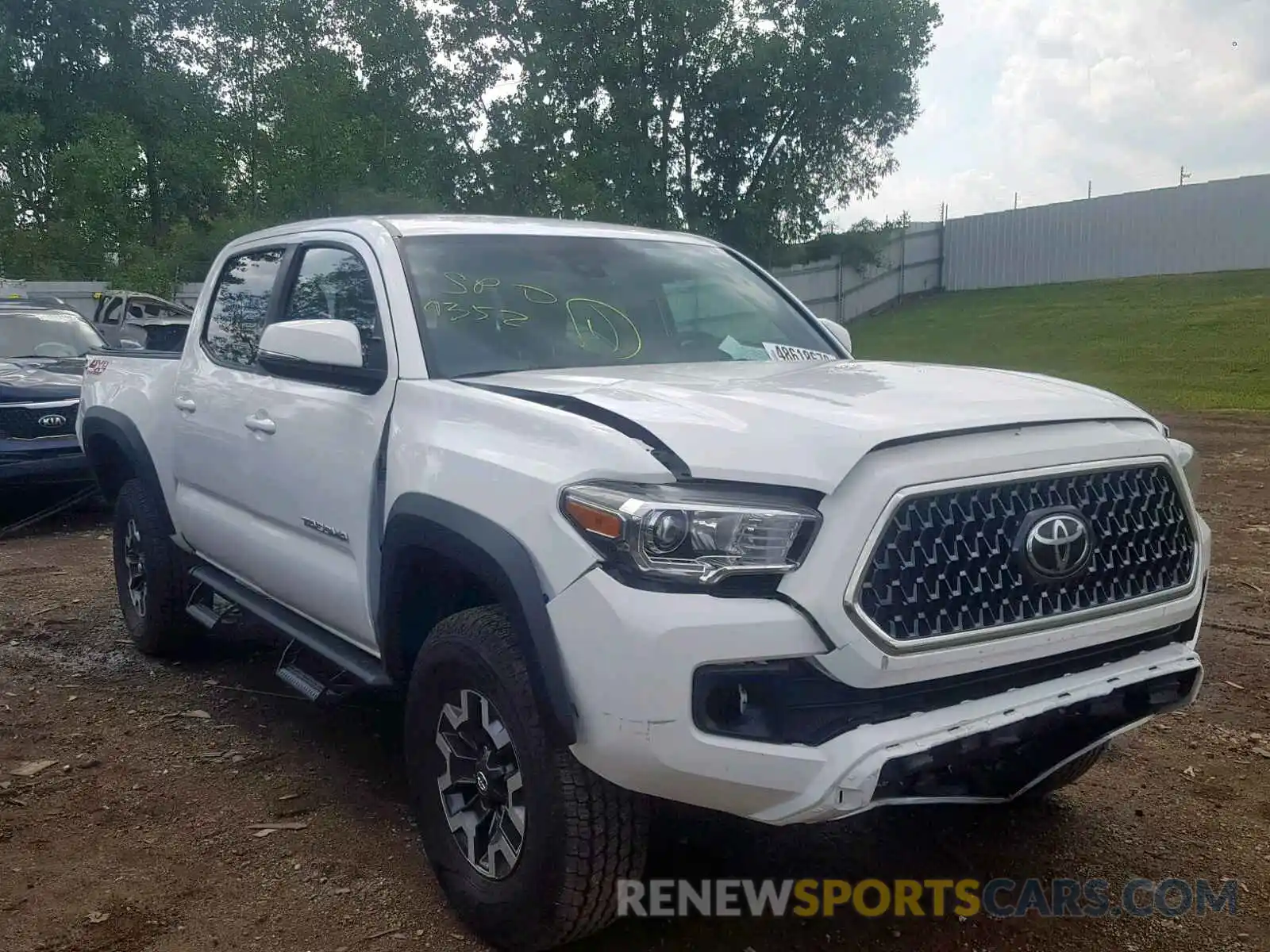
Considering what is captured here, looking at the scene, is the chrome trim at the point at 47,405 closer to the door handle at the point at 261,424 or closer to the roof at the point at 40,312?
the roof at the point at 40,312

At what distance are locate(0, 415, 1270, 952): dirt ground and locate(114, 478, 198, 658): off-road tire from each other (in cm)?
21

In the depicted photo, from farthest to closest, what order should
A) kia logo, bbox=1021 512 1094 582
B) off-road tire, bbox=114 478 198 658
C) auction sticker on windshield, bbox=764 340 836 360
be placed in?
1. off-road tire, bbox=114 478 198 658
2. auction sticker on windshield, bbox=764 340 836 360
3. kia logo, bbox=1021 512 1094 582

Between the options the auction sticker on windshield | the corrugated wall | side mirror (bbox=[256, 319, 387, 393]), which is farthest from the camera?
the corrugated wall

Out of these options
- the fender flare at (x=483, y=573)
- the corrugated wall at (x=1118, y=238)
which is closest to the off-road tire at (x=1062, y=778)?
the fender flare at (x=483, y=573)

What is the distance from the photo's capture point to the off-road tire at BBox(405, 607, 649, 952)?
2580 mm

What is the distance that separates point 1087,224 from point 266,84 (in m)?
19.5

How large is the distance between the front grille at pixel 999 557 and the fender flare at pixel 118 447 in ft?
11.9

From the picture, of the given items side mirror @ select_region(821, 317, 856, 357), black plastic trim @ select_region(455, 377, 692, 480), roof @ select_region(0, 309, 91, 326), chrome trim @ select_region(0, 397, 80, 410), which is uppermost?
roof @ select_region(0, 309, 91, 326)

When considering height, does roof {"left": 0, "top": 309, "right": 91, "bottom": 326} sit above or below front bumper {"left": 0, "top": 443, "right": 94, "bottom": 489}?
above

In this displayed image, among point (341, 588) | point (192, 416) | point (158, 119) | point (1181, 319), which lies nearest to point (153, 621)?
point (192, 416)

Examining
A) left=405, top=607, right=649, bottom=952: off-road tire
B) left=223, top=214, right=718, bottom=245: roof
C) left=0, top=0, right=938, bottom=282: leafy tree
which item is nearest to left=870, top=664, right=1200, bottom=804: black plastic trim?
left=405, top=607, right=649, bottom=952: off-road tire

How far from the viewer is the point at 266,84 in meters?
24.5

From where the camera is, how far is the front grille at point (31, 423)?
8406mm

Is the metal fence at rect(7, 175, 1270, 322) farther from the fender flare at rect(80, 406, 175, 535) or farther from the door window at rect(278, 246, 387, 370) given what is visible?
the door window at rect(278, 246, 387, 370)
